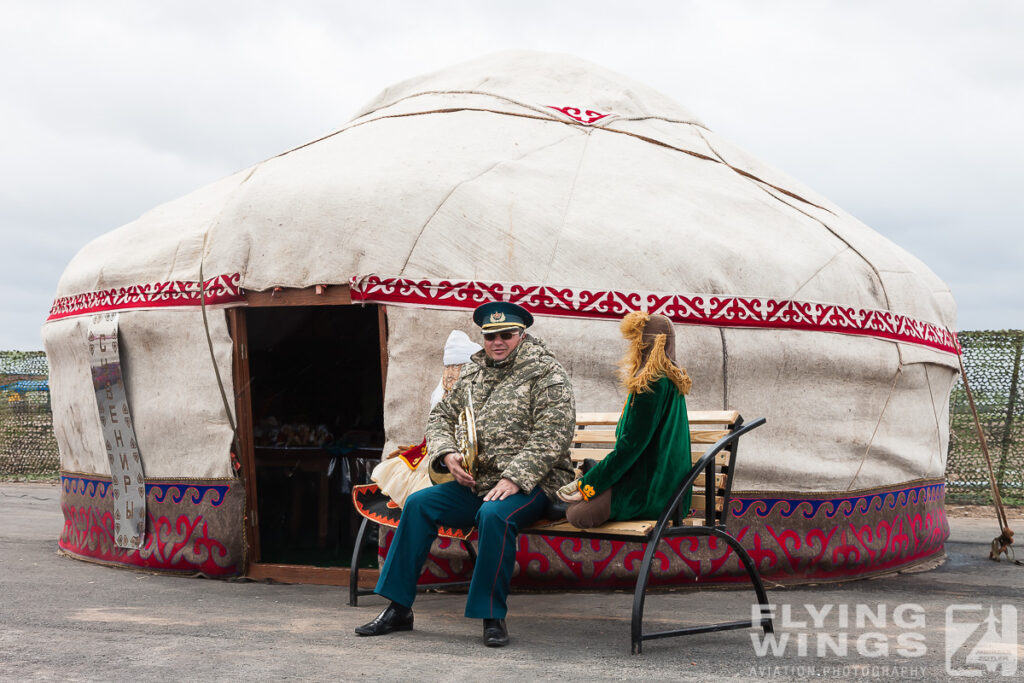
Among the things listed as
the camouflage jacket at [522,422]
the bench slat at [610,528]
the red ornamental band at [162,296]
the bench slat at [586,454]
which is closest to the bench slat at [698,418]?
the bench slat at [586,454]

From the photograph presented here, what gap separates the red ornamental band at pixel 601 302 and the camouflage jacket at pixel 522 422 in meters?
0.83

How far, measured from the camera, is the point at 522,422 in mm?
3438

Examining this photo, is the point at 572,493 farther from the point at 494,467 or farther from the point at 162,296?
the point at 162,296

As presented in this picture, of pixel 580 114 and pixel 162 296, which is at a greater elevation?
pixel 580 114

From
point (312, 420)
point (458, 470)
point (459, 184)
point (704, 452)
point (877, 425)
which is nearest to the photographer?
point (458, 470)

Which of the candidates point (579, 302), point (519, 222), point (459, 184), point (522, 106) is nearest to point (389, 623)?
point (579, 302)

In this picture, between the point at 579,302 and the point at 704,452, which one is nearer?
the point at 704,452

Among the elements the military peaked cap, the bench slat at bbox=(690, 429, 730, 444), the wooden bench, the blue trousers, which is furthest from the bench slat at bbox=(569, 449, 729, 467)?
the military peaked cap

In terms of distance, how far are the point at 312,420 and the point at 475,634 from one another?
4.10 meters

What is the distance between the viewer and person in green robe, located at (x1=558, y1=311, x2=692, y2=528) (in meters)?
3.14

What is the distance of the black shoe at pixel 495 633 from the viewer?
10.4ft

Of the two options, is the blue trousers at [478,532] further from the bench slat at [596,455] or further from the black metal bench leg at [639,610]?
→ the bench slat at [596,455]

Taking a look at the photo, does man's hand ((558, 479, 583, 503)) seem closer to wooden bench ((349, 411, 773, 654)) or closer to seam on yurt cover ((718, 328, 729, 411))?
wooden bench ((349, 411, 773, 654))

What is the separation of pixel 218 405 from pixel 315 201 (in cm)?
105
